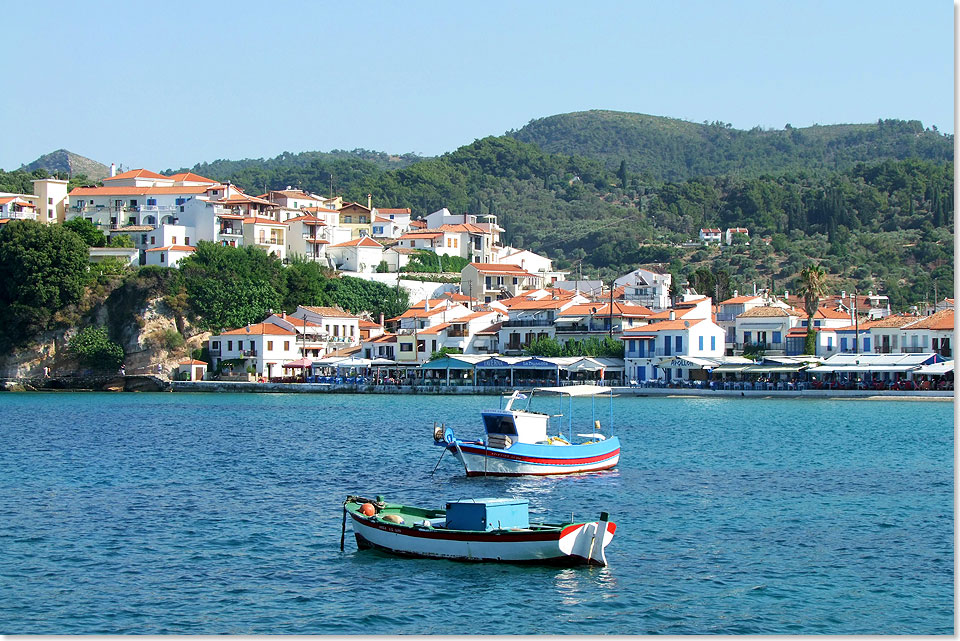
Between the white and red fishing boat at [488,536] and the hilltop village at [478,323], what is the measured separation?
48.0 metres

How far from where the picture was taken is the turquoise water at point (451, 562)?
18031 mm

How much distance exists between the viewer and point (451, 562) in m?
21.4

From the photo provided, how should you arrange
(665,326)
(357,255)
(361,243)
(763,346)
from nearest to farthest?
(665,326) < (763,346) < (357,255) < (361,243)

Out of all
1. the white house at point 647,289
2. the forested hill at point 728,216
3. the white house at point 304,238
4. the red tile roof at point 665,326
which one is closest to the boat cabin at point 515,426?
the red tile roof at point 665,326

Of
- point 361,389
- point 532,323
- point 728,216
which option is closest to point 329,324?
point 361,389

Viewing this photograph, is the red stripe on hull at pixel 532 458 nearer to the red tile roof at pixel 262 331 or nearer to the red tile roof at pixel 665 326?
the red tile roof at pixel 665 326

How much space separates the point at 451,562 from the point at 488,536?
0.98 metres

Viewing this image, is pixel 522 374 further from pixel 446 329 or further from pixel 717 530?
pixel 717 530

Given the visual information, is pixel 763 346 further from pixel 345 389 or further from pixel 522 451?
pixel 522 451

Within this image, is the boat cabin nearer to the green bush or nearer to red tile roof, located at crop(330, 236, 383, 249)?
the green bush

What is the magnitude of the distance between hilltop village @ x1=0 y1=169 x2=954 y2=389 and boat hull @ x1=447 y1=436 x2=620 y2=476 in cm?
3615

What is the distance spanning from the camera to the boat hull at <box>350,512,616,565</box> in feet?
67.8

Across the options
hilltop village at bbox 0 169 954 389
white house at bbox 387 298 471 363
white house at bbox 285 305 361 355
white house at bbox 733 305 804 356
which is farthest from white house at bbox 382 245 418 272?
white house at bbox 733 305 804 356

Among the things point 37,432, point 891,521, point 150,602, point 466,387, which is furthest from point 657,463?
point 466,387
